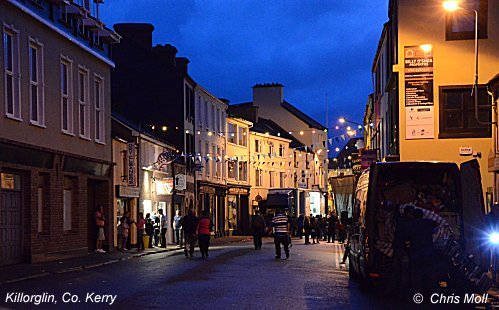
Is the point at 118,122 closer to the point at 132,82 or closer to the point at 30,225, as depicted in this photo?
the point at 30,225

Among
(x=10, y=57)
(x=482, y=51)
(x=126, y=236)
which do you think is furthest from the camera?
(x=126, y=236)

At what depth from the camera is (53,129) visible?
A: 28.8 metres

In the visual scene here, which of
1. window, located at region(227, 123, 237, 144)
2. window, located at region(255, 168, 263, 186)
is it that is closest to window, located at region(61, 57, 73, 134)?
window, located at region(227, 123, 237, 144)

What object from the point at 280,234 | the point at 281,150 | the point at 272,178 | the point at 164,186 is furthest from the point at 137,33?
the point at 280,234

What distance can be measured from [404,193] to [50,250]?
16.2 metres

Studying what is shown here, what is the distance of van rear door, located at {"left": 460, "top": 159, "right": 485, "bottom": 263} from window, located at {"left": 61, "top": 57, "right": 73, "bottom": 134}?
18.4m

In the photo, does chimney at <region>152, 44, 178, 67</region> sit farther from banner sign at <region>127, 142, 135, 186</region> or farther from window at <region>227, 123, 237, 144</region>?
banner sign at <region>127, 142, 135, 186</region>

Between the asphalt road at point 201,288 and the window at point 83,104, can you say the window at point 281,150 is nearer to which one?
the window at point 83,104

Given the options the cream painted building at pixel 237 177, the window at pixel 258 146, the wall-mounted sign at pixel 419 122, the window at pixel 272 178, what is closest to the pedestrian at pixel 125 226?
the wall-mounted sign at pixel 419 122

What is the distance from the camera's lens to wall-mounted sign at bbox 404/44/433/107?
31.2 m

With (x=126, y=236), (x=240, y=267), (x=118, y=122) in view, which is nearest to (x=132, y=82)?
(x=118, y=122)

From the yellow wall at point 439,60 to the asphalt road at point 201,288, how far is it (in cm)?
896

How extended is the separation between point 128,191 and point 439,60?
1579 centimetres

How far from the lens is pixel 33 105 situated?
27031mm
